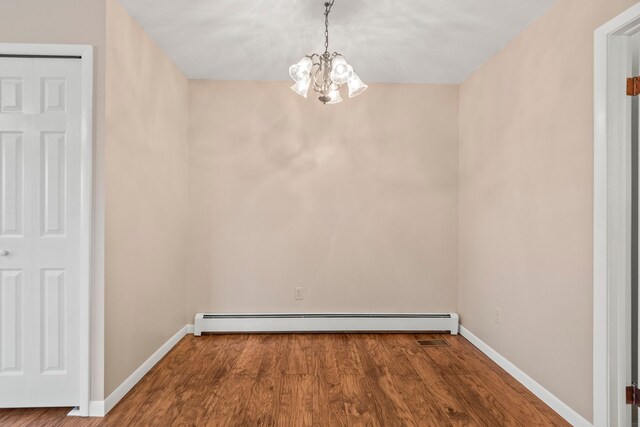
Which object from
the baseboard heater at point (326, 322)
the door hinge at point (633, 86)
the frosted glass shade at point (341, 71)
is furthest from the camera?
the baseboard heater at point (326, 322)

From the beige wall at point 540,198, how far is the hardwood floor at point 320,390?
13.8 inches

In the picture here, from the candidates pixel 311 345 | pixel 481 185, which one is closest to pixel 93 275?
pixel 311 345

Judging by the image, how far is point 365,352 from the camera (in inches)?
127

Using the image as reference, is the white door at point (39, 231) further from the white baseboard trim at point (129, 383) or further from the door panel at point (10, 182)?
the white baseboard trim at point (129, 383)

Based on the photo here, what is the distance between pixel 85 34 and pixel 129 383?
7.56 ft

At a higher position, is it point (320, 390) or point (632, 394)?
point (632, 394)

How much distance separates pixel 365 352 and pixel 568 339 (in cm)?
158

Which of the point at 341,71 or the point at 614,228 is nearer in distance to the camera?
the point at 614,228

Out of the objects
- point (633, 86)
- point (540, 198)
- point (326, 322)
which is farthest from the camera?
point (326, 322)

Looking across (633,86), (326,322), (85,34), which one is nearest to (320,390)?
(326,322)

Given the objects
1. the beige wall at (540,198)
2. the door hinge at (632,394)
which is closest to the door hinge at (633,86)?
the beige wall at (540,198)

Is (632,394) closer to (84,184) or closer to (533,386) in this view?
(533,386)

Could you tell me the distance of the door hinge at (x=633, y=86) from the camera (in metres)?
1.90

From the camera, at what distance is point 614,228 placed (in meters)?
Result: 1.93
